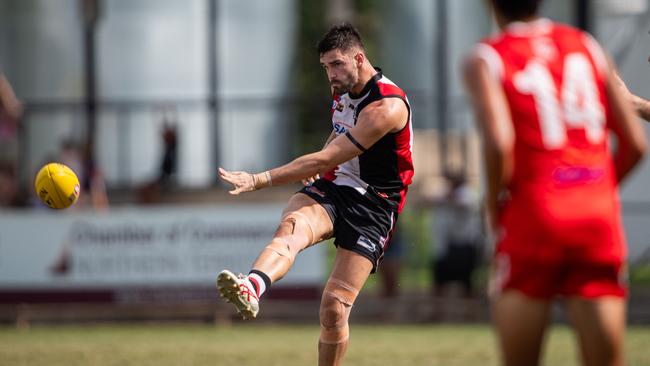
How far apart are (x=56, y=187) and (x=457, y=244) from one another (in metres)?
9.22

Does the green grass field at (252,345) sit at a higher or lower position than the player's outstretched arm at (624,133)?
lower

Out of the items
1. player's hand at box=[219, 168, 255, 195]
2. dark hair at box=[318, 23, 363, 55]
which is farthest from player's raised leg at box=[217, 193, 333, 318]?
dark hair at box=[318, 23, 363, 55]

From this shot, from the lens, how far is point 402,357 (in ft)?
38.9

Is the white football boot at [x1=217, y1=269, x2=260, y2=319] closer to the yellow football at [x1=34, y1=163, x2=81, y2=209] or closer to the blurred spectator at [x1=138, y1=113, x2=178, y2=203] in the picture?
the yellow football at [x1=34, y1=163, x2=81, y2=209]

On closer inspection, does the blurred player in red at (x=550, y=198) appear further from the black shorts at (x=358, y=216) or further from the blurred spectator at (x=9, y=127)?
the blurred spectator at (x=9, y=127)

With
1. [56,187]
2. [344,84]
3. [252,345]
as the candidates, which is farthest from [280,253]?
[252,345]

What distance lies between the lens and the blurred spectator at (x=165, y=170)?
19520mm

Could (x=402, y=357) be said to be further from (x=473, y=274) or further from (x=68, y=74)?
(x=68, y=74)

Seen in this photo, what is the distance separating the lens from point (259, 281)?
7074 millimetres

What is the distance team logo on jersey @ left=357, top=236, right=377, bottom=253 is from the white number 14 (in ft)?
10.8

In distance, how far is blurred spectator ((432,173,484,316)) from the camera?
54.8 feet

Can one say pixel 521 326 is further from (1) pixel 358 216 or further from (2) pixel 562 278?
(1) pixel 358 216

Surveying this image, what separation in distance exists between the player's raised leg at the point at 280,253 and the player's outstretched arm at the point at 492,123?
2480 mm

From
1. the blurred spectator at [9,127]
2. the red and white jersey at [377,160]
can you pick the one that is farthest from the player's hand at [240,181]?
the blurred spectator at [9,127]
